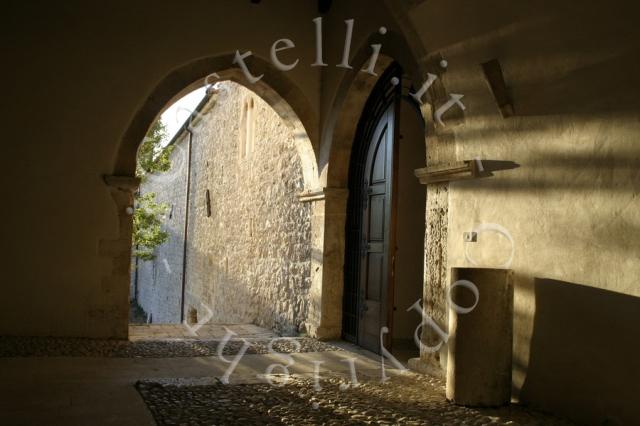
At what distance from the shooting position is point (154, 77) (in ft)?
17.2

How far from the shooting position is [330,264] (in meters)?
5.78

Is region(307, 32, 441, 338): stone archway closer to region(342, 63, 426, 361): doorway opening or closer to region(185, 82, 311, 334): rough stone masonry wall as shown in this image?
region(342, 63, 426, 361): doorway opening

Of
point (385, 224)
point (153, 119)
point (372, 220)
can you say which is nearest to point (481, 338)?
point (385, 224)

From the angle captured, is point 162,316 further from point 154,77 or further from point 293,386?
point 293,386

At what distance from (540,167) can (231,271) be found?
306 inches

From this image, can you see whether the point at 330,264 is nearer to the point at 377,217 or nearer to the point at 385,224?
the point at 377,217

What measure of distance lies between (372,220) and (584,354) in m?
2.73

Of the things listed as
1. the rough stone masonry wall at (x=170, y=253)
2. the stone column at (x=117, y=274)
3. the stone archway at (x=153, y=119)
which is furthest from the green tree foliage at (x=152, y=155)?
the stone column at (x=117, y=274)

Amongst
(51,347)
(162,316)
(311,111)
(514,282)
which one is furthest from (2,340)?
(162,316)

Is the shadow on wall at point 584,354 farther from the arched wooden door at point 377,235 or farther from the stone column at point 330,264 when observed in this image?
the stone column at point 330,264

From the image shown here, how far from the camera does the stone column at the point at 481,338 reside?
303 cm

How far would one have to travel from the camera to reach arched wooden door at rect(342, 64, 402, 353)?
16.1ft

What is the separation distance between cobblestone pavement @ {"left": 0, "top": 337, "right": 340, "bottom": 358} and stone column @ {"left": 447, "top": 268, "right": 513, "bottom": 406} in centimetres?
217

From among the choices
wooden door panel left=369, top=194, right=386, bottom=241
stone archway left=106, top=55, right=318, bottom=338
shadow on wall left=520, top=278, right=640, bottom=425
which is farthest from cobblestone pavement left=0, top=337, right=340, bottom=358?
shadow on wall left=520, top=278, right=640, bottom=425
